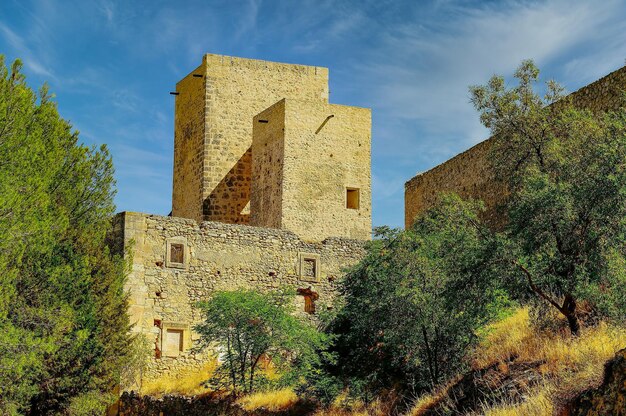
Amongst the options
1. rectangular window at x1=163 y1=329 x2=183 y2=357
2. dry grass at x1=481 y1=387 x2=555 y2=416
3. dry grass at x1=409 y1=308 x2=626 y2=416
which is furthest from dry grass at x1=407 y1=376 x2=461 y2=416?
rectangular window at x1=163 y1=329 x2=183 y2=357

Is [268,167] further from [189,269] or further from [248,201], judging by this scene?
[189,269]

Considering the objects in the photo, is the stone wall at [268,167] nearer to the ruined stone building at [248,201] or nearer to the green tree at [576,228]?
the ruined stone building at [248,201]

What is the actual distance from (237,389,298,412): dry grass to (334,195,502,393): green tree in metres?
1.27

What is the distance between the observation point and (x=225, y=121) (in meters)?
28.4

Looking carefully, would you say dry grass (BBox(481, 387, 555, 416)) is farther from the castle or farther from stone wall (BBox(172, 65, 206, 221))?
stone wall (BBox(172, 65, 206, 221))

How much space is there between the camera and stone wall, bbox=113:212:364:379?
20.5 meters

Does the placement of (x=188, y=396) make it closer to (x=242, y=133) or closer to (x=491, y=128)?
(x=491, y=128)

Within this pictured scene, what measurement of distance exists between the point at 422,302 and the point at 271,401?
3977 mm

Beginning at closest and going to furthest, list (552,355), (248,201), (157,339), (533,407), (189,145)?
(533,407), (552,355), (157,339), (248,201), (189,145)

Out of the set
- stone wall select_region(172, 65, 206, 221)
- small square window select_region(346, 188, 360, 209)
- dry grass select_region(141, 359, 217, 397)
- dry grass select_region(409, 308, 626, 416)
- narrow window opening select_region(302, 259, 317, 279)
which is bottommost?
dry grass select_region(141, 359, 217, 397)

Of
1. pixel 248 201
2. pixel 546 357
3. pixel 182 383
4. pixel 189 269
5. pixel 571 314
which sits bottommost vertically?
pixel 182 383

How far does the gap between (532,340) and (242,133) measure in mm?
18125

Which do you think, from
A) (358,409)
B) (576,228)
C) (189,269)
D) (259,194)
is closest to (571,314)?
(576,228)

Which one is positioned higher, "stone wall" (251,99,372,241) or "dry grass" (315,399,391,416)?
"stone wall" (251,99,372,241)
